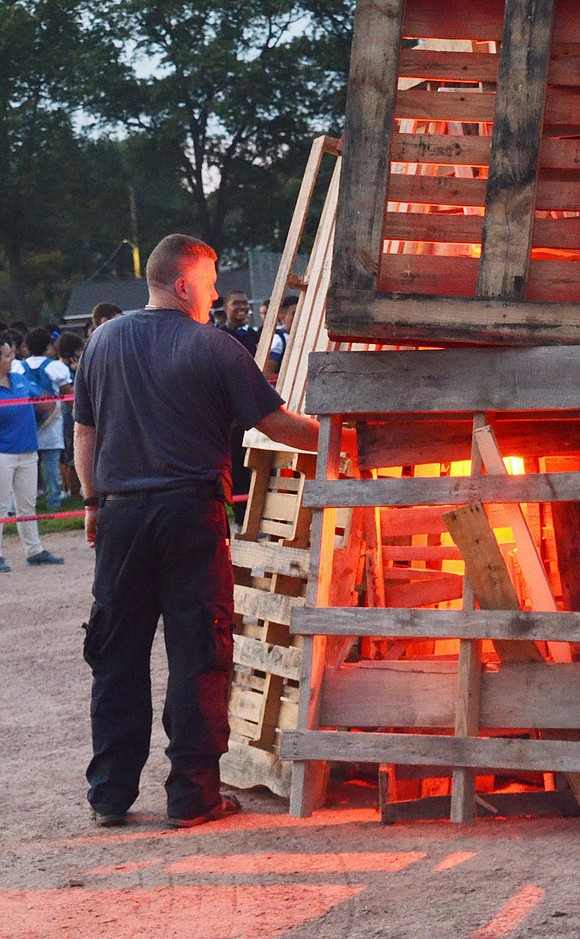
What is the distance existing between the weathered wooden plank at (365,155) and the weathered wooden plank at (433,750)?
1.65 metres

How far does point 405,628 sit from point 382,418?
85cm

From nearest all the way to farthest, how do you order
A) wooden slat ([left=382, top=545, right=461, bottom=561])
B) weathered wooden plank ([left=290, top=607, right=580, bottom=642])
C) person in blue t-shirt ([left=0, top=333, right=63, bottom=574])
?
weathered wooden plank ([left=290, top=607, right=580, bottom=642]), wooden slat ([left=382, top=545, right=461, bottom=561]), person in blue t-shirt ([left=0, top=333, right=63, bottom=574])

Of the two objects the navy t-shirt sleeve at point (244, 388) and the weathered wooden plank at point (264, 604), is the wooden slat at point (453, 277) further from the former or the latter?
the weathered wooden plank at point (264, 604)

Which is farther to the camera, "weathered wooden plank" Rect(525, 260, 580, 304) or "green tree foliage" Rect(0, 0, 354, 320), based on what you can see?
"green tree foliage" Rect(0, 0, 354, 320)

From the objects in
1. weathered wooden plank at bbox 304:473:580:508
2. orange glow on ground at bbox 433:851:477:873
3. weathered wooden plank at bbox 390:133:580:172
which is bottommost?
orange glow on ground at bbox 433:851:477:873

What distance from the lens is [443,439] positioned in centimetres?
547

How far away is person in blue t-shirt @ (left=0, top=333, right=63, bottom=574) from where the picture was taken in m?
12.8

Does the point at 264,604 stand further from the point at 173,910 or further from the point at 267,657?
the point at 173,910

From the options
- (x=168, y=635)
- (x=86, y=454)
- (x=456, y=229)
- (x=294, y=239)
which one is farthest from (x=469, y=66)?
(x=168, y=635)

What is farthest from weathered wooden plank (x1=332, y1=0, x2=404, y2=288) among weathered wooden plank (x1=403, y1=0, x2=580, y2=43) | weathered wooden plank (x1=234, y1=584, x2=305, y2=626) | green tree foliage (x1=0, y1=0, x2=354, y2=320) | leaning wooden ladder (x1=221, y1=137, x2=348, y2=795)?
green tree foliage (x1=0, y1=0, x2=354, y2=320)

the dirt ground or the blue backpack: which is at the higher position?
the blue backpack

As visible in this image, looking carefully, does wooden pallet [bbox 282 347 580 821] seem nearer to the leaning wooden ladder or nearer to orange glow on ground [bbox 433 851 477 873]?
orange glow on ground [bbox 433 851 477 873]

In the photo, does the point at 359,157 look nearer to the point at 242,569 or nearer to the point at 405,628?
Answer: the point at 405,628

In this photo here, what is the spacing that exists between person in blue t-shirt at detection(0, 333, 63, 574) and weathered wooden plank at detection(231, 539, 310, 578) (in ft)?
22.6
